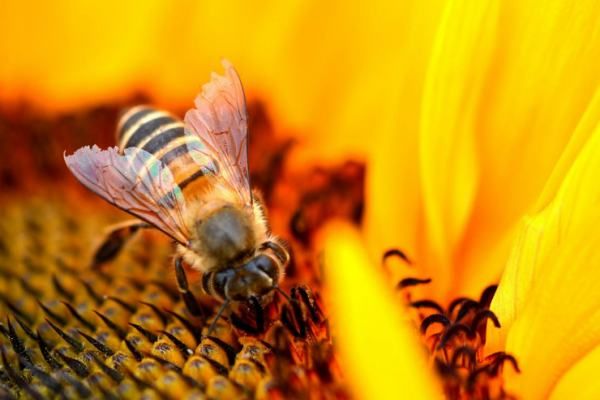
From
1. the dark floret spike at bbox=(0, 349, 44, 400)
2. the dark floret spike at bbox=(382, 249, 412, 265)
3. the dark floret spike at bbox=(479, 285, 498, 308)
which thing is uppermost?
the dark floret spike at bbox=(382, 249, 412, 265)

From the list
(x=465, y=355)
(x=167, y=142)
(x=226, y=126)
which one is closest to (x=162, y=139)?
(x=167, y=142)

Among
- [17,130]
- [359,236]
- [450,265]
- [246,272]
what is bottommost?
[246,272]

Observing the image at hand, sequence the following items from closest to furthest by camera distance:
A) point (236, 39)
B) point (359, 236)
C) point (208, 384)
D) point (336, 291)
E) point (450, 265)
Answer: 1. point (336, 291)
2. point (208, 384)
3. point (450, 265)
4. point (359, 236)
5. point (236, 39)

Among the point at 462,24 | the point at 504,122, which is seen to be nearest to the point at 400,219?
the point at 504,122

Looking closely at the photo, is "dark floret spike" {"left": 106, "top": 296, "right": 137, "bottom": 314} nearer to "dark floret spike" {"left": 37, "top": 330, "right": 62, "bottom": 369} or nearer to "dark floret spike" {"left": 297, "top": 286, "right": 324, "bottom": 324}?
"dark floret spike" {"left": 37, "top": 330, "right": 62, "bottom": 369}

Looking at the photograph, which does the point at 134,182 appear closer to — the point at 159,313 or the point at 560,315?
the point at 159,313

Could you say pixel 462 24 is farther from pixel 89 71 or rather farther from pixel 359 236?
pixel 89 71

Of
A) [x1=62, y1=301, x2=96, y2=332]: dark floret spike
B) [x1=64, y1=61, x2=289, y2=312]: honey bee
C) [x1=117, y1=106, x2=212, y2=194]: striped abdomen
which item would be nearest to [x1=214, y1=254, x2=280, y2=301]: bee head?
[x1=64, y1=61, x2=289, y2=312]: honey bee
